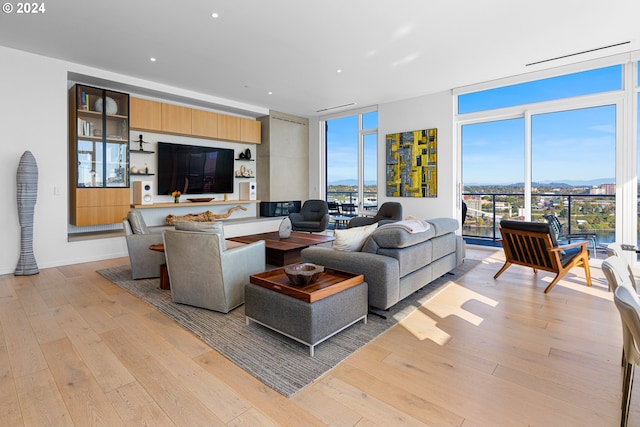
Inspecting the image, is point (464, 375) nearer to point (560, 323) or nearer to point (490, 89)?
point (560, 323)

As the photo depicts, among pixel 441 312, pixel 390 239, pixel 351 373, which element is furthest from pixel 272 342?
pixel 441 312

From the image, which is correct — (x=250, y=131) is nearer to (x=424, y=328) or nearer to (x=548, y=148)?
(x=548, y=148)

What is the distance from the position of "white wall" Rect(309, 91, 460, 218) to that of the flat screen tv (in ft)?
10.9

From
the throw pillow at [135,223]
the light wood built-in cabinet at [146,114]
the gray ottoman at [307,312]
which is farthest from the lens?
the light wood built-in cabinet at [146,114]

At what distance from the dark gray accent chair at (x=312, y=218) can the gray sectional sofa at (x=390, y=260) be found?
3.23 m

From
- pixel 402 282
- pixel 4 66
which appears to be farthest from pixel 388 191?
pixel 4 66

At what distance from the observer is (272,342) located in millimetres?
2439

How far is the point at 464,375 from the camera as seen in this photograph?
79.4 inches

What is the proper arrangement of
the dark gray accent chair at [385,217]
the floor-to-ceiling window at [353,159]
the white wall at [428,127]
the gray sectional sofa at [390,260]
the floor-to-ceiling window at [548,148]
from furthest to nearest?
the floor-to-ceiling window at [353,159] → the white wall at [428,127] → the dark gray accent chair at [385,217] → the floor-to-ceiling window at [548,148] → the gray sectional sofa at [390,260]

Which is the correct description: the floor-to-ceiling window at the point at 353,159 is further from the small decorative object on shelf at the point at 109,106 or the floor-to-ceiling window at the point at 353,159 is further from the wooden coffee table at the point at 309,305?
the wooden coffee table at the point at 309,305

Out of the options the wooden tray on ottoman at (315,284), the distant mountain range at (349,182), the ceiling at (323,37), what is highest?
the ceiling at (323,37)

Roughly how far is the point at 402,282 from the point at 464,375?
1060 mm

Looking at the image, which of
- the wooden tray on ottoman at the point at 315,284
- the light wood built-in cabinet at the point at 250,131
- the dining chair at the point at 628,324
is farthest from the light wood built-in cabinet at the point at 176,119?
the dining chair at the point at 628,324

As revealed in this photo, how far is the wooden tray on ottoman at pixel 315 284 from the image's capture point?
229 cm
